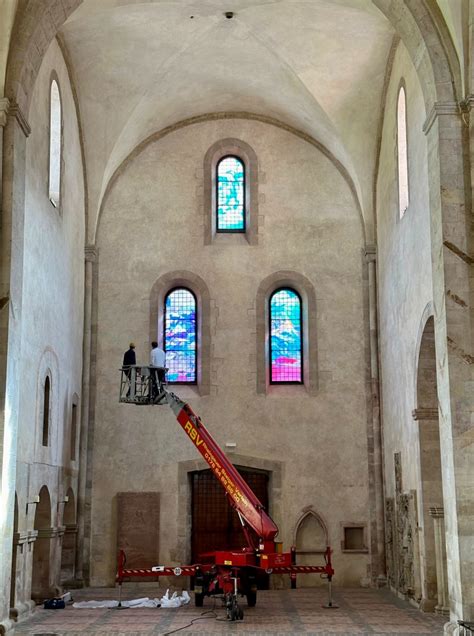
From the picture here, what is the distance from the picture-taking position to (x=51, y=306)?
17.3 metres

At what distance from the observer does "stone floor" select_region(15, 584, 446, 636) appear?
13.5m

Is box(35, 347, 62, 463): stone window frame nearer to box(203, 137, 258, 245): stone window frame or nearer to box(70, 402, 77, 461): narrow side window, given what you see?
box(70, 402, 77, 461): narrow side window

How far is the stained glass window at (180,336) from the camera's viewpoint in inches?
840

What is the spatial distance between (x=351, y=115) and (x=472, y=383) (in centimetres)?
943

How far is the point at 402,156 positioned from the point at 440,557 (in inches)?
284

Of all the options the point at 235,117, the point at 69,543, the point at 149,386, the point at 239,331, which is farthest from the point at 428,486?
the point at 235,117

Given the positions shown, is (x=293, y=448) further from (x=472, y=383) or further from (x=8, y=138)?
(x=8, y=138)

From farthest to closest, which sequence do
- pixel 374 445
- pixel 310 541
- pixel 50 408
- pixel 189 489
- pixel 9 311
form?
pixel 189 489, pixel 374 445, pixel 310 541, pixel 50 408, pixel 9 311

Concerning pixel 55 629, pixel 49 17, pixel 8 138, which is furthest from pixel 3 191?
pixel 55 629

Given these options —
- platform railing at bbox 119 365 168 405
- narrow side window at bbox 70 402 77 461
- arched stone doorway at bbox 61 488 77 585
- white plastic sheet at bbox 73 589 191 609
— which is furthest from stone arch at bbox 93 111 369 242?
white plastic sheet at bbox 73 589 191 609

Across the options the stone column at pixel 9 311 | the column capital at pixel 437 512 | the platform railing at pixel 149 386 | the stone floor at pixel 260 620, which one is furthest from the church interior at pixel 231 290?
the stone column at pixel 9 311

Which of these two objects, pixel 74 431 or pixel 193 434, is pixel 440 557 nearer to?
pixel 193 434

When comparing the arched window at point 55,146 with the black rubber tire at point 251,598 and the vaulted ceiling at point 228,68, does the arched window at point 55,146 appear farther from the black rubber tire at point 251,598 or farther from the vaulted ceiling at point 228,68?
the black rubber tire at point 251,598

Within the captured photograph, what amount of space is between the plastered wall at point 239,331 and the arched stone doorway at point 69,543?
1.68 feet
